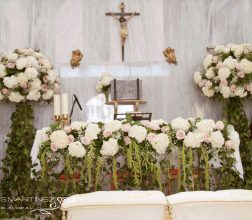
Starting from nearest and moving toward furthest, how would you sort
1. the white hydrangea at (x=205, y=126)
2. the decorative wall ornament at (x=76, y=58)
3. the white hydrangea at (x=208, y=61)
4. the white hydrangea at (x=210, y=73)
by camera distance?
the white hydrangea at (x=205, y=126), the white hydrangea at (x=210, y=73), the white hydrangea at (x=208, y=61), the decorative wall ornament at (x=76, y=58)

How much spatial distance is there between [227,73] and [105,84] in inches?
77.7

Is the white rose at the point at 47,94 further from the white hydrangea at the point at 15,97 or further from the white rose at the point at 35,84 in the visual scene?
the white hydrangea at the point at 15,97

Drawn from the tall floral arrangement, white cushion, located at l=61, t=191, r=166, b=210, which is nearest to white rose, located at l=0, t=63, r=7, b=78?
the tall floral arrangement

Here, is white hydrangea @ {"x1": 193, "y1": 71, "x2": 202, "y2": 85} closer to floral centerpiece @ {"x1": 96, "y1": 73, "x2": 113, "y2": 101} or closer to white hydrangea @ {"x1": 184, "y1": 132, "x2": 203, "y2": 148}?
floral centerpiece @ {"x1": 96, "y1": 73, "x2": 113, "y2": 101}

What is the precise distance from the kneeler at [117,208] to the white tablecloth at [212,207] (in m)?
0.09

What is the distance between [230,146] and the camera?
3.87 m

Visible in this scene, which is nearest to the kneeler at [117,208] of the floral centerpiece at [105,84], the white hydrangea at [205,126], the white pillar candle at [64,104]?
the white hydrangea at [205,126]

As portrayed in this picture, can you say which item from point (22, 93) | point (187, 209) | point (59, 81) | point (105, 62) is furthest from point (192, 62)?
point (187, 209)

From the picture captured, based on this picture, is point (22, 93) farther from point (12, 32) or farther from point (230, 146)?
point (230, 146)

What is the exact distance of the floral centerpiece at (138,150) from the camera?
3760mm

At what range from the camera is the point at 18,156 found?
7.06 m

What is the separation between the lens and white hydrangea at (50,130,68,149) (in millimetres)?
3787

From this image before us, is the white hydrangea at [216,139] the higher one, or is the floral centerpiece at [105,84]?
the floral centerpiece at [105,84]

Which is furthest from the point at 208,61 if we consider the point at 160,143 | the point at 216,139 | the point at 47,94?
Result: the point at 160,143
